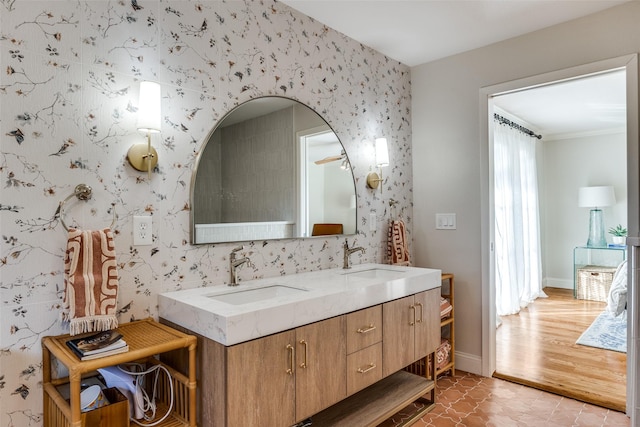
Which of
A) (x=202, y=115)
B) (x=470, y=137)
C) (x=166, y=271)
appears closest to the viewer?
(x=166, y=271)

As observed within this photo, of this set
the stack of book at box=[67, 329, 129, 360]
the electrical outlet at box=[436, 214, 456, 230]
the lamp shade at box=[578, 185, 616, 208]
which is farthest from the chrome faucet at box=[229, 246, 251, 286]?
the lamp shade at box=[578, 185, 616, 208]

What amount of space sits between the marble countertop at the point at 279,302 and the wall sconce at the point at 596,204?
4.33 meters

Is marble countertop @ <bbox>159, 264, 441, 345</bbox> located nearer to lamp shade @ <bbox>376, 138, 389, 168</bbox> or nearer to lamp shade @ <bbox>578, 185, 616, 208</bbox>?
lamp shade @ <bbox>376, 138, 389, 168</bbox>

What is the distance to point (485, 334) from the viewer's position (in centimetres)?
288

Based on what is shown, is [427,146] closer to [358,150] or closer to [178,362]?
[358,150]

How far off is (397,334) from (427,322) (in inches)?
13.2

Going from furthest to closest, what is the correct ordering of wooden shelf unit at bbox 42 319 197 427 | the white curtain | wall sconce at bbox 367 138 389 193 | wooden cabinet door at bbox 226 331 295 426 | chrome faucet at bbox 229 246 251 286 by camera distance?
the white curtain
wall sconce at bbox 367 138 389 193
chrome faucet at bbox 229 246 251 286
wooden cabinet door at bbox 226 331 295 426
wooden shelf unit at bbox 42 319 197 427

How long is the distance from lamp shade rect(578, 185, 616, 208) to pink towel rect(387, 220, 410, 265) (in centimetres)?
399

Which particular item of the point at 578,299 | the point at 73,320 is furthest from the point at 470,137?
the point at 578,299

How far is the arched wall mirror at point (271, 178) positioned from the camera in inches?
76.8

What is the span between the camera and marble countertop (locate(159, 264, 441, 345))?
1419 millimetres

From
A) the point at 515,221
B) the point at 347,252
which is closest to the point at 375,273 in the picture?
the point at 347,252

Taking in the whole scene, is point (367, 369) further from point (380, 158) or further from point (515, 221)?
point (515, 221)

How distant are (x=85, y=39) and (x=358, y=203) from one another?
70.7 inches
